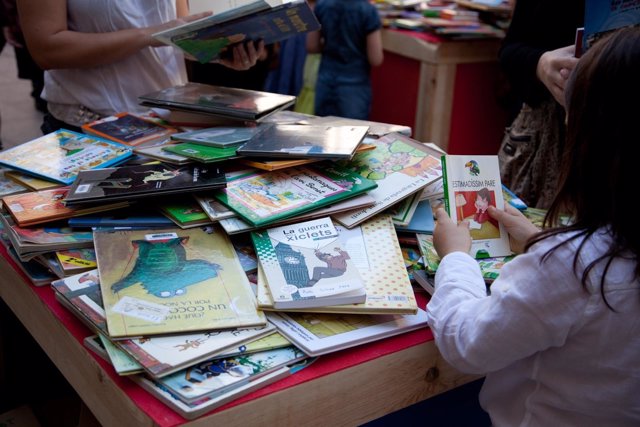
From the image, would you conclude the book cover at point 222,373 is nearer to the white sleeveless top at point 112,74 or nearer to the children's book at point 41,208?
the children's book at point 41,208

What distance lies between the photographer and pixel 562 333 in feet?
2.83

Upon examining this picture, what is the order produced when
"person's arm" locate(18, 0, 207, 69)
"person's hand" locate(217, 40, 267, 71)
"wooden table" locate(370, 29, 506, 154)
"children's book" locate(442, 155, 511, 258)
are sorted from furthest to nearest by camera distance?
"wooden table" locate(370, 29, 506, 154) → "person's hand" locate(217, 40, 267, 71) → "person's arm" locate(18, 0, 207, 69) → "children's book" locate(442, 155, 511, 258)

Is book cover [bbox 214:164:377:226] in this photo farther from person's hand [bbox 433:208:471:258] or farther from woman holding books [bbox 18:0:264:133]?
woman holding books [bbox 18:0:264:133]

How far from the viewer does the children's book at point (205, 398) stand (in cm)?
83

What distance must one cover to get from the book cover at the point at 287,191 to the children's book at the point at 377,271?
0.24 ft

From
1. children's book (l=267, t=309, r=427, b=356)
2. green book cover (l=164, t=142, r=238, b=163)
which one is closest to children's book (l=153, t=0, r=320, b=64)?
green book cover (l=164, t=142, r=238, b=163)

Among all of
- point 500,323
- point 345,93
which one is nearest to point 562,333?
point 500,323

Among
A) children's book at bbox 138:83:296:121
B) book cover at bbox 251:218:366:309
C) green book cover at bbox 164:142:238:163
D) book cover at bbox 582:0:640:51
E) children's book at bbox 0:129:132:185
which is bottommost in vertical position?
book cover at bbox 251:218:366:309

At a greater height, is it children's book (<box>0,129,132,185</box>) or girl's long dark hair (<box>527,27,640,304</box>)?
girl's long dark hair (<box>527,27,640,304</box>)

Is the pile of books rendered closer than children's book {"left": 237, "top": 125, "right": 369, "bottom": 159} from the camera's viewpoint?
Yes

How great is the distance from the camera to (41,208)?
122 centimetres

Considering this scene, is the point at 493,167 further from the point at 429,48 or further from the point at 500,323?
the point at 429,48

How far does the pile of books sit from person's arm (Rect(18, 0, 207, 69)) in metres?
0.22

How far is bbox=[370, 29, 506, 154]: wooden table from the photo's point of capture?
3416 mm
